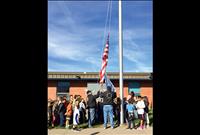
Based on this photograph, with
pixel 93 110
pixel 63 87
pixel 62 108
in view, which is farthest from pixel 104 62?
pixel 63 87

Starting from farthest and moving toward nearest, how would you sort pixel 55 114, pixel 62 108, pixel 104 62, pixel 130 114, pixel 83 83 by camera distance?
pixel 83 83 < pixel 104 62 < pixel 55 114 < pixel 62 108 < pixel 130 114

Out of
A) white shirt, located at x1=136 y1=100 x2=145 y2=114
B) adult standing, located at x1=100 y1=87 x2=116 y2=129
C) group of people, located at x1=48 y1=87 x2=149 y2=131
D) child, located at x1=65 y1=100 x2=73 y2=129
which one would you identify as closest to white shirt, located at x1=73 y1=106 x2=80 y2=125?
group of people, located at x1=48 y1=87 x2=149 y2=131

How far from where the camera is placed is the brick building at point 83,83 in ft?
97.5

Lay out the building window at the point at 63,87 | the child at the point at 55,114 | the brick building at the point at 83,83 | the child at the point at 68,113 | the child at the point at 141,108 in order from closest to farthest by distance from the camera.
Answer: the child at the point at 141,108 < the child at the point at 68,113 < the child at the point at 55,114 < the brick building at the point at 83,83 < the building window at the point at 63,87

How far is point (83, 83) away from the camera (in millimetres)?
30125

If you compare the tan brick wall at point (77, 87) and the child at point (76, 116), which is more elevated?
the tan brick wall at point (77, 87)

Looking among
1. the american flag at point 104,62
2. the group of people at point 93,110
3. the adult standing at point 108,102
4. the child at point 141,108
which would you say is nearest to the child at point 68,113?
the group of people at point 93,110

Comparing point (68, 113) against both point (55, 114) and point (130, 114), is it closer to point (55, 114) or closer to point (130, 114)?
point (55, 114)

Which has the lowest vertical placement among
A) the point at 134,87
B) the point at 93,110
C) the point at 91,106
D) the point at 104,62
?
the point at 93,110

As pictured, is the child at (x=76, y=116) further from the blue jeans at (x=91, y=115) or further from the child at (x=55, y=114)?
the child at (x=55, y=114)
